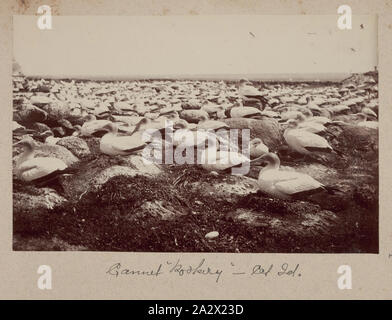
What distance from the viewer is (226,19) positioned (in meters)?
1.86

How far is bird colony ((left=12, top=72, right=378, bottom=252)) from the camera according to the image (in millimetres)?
1829

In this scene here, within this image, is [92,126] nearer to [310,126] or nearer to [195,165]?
[195,165]

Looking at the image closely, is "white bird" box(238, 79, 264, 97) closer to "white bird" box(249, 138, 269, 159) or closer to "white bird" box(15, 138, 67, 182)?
"white bird" box(249, 138, 269, 159)

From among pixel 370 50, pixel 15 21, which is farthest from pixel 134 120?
pixel 370 50

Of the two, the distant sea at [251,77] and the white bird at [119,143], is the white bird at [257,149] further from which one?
the white bird at [119,143]

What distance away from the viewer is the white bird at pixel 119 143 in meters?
1.87

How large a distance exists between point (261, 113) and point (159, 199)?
0.50 metres

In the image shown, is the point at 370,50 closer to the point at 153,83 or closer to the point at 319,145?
the point at 319,145

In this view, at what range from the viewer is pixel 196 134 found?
73.2 inches

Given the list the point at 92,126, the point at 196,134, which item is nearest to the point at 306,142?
the point at 196,134

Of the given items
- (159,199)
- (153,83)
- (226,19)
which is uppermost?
(226,19)
